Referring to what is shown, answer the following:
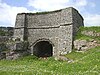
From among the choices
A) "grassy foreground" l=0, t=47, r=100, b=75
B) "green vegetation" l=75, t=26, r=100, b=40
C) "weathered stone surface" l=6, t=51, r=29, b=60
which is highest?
"green vegetation" l=75, t=26, r=100, b=40

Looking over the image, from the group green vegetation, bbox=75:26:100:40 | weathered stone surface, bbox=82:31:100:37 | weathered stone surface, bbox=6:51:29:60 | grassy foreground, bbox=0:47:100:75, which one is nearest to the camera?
grassy foreground, bbox=0:47:100:75

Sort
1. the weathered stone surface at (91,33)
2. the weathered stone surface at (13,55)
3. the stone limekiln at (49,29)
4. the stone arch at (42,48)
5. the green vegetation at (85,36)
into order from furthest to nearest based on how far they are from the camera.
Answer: the stone arch at (42,48)
the weathered stone surface at (13,55)
the stone limekiln at (49,29)
the weathered stone surface at (91,33)
the green vegetation at (85,36)

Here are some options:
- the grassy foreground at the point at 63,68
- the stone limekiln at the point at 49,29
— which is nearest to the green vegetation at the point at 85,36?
the stone limekiln at the point at 49,29

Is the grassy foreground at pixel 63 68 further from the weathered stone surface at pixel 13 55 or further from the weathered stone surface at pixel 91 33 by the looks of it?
the weathered stone surface at pixel 13 55

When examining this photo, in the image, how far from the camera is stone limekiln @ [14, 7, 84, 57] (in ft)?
156

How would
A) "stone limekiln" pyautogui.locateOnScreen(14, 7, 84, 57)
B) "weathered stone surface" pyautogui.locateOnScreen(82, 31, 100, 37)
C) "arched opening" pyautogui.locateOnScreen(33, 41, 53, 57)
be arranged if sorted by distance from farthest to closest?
"arched opening" pyautogui.locateOnScreen(33, 41, 53, 57)
"stone limekiln" pyautogui.locateOnScreen(14, 7, 84, 57)
"weathered stone surface" pyautogui.locateOnScreen(82, 31, 100, 37)

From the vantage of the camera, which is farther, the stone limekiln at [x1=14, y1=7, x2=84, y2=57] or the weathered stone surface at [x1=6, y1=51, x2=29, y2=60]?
the weathered stone surface at [x1=6, y1=51, x2=29, y2=60]

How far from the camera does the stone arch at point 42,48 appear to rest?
54272 mm

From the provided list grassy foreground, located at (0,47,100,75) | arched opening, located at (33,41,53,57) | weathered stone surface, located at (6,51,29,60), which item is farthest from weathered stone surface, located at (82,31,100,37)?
grassy foreground, located at (0,47,100,75)

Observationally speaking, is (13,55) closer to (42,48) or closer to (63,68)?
(42,48)

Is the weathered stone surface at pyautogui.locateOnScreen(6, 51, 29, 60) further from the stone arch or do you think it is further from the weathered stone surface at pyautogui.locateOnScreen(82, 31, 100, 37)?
the weathered stone surface at pyautogui.locateOnScreen(82, 31, 100, 37)

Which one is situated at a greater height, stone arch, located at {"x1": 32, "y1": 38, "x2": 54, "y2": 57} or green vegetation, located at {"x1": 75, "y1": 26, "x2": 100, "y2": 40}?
green vegetation, located at {"x1": 75, "y1": 26, "x2": 100, "y2": 40}

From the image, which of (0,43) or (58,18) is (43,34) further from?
(0,43)

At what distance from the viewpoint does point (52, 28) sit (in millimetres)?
52594
